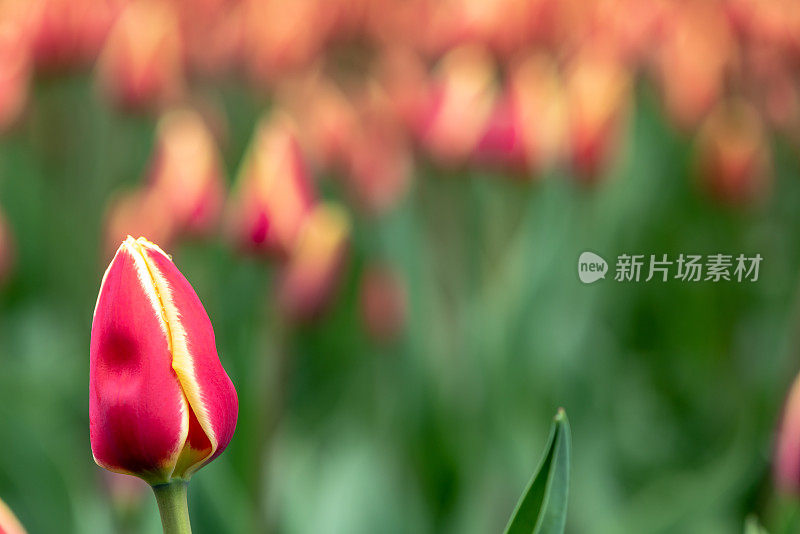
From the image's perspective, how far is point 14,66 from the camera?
121cm

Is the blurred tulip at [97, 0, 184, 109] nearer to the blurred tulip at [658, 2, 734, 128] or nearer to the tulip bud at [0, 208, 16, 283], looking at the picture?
the tulip bud at [0, 208, 16, 283]

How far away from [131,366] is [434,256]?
94cm

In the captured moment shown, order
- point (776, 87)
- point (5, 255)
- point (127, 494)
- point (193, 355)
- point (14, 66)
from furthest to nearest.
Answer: point (776, 87)
point (14, 66)
point (5, 255)
point (127, 494)
point (193, 355)

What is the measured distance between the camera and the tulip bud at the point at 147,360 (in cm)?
31

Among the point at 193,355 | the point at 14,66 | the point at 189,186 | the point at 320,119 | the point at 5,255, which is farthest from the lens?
the point at 320,119

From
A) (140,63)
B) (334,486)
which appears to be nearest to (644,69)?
(140,63)

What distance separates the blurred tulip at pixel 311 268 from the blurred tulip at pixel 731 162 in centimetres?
55

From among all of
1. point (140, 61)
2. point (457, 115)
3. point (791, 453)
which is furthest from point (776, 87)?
point (791, 453)

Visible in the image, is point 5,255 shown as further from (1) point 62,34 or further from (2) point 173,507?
(2) point 173,507

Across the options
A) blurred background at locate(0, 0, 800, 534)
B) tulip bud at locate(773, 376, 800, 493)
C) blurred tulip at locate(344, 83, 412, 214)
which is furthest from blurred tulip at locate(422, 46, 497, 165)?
tulip bud at locate(773, 376, 800, 493)

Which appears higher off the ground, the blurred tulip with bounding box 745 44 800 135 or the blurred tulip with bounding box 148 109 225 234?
the blurred tulip with bounding box 745 44 800 135

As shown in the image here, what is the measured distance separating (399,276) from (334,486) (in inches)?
11.4

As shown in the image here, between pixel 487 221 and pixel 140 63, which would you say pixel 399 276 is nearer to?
pixel 487 221

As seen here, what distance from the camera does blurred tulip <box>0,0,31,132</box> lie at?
1.17 metres
